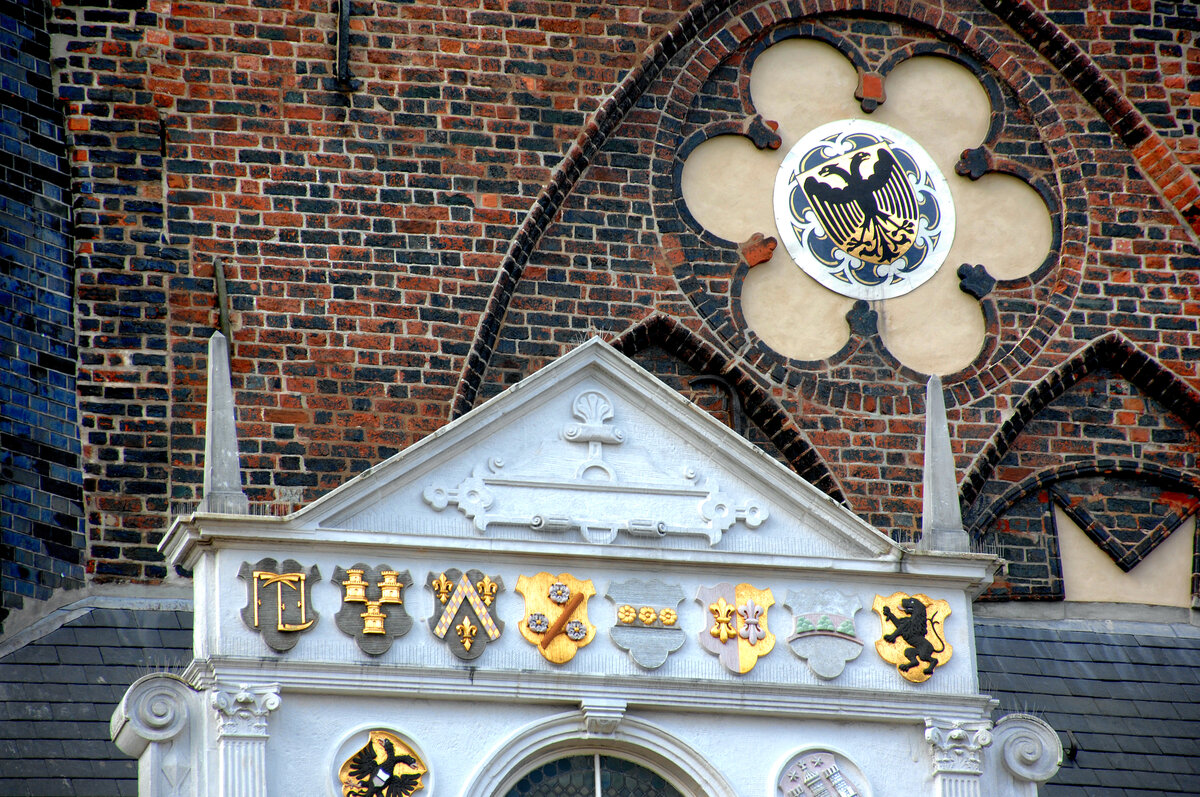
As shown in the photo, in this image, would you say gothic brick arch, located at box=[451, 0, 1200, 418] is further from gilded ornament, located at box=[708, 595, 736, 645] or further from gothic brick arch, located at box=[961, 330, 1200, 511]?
gilded ornament, located at box=[708, 595, 736, 645]

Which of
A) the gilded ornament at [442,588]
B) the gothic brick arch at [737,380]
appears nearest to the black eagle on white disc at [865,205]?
the gothic brick arch at [737,380]

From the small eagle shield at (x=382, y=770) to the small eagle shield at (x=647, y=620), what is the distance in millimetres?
1186

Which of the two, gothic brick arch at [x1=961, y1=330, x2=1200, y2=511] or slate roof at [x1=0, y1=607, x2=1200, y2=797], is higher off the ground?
gothic brick arch at [x1=961, y1=330, x2=1200, y2=511]

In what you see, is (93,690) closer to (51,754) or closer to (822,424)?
(51,754)

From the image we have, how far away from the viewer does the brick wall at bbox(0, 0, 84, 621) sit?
13.8m

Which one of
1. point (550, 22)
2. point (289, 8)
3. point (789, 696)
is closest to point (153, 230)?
point (289, 8)

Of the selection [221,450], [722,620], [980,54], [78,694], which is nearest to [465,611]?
[722,620]

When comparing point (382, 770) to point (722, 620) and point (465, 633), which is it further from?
point (722, 620)

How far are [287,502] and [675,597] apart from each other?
3222mm

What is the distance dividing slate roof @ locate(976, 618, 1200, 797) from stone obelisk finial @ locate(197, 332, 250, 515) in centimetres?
513

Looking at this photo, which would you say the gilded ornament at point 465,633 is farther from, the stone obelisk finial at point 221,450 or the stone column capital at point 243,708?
the stone obelisk finial at point 221,450

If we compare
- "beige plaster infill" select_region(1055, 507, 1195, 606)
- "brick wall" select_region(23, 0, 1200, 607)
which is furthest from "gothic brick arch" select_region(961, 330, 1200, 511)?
"beige plaster infill" select_region(1055, 507, 1195, 606)

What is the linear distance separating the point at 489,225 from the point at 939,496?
13.4 ft

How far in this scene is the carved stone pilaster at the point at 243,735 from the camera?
A: 10945 mm
